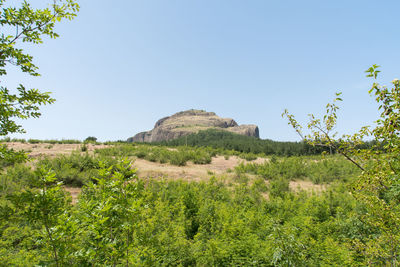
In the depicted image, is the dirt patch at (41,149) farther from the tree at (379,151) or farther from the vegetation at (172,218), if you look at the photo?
the tree at (379,151)

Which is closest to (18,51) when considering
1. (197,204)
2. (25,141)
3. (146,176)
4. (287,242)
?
(287,242)

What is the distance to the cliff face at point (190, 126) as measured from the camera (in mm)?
114562

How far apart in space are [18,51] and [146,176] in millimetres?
9896

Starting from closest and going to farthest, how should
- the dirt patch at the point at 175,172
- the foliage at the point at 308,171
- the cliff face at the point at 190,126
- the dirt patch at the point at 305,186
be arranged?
the dirt patch at the point at 305,186 < the dirt patch at the point at 175,172 < the foliage at the point at 308,171 < the cliff face at the point at 190,126

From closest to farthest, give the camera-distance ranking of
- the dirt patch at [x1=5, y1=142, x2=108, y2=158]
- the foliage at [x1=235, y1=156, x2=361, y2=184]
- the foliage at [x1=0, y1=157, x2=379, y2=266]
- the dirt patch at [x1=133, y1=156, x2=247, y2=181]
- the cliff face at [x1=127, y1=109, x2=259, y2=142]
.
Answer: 1. the foliage at [x1=0, y1=157, x2=379, y2=266]
2. the dirt patch at [x1=133, y1=156, x2=247, y2=181]
3. the dirt patch at [x1=5, y1=142, x2=108, y2=158]
4. the foliage at [x1=235, y1=156, x2=361, y2=184]
5. the cliff face at [x1=127, y1=109, x2=259, y2=142]

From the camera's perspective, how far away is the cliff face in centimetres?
11456

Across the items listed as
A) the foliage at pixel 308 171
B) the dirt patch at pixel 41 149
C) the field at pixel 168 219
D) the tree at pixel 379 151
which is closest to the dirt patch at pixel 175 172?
the field at pixel 168 219

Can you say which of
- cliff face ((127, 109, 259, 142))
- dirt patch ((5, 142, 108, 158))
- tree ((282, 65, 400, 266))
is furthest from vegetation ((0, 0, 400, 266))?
cliff face ((127, 109, 259, 142))

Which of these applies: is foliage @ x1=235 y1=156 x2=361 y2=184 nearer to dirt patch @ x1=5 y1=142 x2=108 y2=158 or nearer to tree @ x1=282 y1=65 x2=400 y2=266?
tree @ x1=282 y1=65 x2=400 y2=266

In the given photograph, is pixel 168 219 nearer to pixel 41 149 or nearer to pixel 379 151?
pixel 379 151

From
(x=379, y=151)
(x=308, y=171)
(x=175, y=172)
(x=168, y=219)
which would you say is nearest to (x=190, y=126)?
(x=308, y=171)

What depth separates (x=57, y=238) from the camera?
188 cm

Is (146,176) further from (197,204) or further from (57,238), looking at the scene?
(57,238)

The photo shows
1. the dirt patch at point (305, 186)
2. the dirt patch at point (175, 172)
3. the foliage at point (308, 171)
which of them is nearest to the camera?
the dirt patch at point (305, 186)
